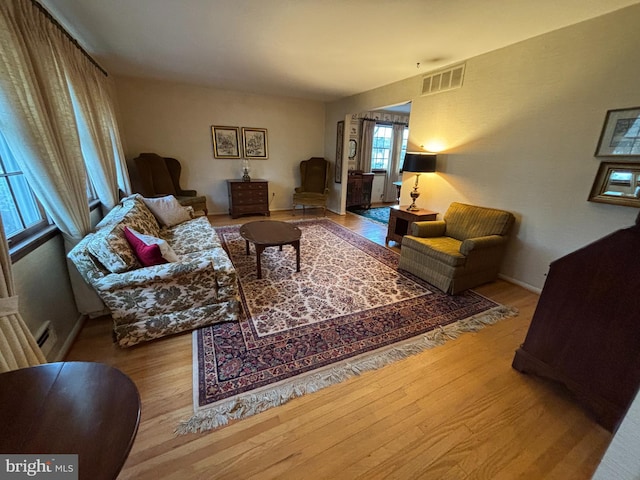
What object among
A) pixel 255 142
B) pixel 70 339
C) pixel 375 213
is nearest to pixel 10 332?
pixel 70 339

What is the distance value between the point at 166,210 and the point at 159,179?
1.51 meters

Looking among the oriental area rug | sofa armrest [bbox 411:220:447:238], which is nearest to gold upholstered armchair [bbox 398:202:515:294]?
sofa armrest [bbox 411:220:447:238]

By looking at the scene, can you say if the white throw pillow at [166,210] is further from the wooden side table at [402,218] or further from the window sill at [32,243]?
the wooden side table at [402,218]

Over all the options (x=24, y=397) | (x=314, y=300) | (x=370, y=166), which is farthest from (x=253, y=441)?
(x=370, y=166)

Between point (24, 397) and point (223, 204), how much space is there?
511cm

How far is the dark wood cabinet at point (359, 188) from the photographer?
6.25m

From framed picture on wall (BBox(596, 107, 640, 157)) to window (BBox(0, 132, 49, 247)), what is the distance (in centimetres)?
440

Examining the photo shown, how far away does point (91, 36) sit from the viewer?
8.89 feet

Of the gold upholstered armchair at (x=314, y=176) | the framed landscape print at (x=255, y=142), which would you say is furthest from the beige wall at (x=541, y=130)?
the framed landscape print at (x=255, y=142)

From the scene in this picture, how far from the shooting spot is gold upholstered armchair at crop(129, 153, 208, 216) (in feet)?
14.1

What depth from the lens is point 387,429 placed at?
137 centimetres

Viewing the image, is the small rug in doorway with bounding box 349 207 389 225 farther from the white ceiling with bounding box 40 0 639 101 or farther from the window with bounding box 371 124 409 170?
the white ceiling with bounding box 40 0 639 101

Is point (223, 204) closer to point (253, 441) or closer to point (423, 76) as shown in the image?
point (423, 76)

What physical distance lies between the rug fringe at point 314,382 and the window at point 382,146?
213 inches
